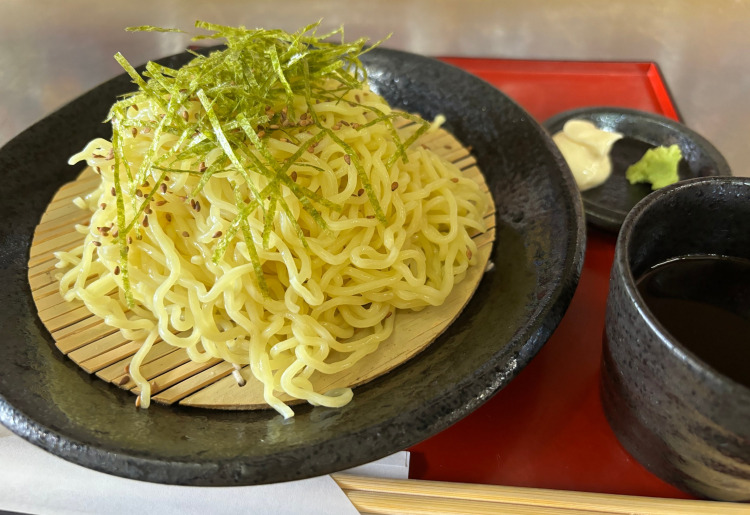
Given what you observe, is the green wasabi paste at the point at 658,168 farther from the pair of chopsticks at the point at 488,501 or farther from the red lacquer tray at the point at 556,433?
the pair of chopsticks at the point at 488,501

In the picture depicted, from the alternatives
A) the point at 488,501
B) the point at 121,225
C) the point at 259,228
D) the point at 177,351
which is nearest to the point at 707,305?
the point at 488,501

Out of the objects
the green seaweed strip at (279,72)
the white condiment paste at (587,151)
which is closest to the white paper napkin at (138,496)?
the green seaweed strip at (279,72)

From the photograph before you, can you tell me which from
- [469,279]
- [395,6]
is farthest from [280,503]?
[395,6]

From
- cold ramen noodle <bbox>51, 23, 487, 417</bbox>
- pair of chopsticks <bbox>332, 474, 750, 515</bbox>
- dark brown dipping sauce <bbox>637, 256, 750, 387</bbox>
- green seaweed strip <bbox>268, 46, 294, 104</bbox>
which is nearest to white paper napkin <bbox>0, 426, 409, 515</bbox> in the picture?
pair of chopsticks <bbox>332, 474, 750, 515</bbox>

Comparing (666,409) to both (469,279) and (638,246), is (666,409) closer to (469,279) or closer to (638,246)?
(638,246)

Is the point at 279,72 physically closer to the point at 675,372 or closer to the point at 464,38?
the point at 675,372

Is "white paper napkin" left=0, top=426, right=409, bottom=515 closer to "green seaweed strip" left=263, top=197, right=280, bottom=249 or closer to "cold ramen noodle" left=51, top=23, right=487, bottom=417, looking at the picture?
"cold ramen noodle" left=51, top=23, right=487, bottom=417
